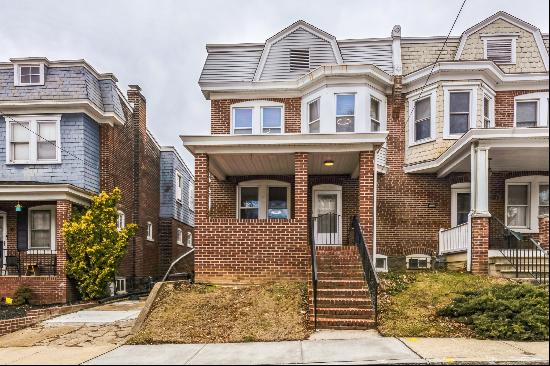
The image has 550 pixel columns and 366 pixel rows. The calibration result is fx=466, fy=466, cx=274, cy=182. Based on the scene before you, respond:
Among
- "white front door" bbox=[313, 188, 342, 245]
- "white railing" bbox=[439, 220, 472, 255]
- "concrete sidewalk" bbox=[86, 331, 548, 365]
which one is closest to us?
"concrete sidewalk" bbox=[86, 331, 548, 365]

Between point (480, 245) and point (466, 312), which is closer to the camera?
point (466, 312)

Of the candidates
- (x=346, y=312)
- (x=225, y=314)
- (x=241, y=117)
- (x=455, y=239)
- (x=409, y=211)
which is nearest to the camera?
(x=346, y=312)

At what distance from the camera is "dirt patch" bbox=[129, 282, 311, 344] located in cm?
782

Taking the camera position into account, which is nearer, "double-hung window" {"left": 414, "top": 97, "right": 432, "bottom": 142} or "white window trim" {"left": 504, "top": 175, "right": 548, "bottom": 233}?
"white window trim" {"left": 504, "top": 175, "right": 548, "bottom": 233}

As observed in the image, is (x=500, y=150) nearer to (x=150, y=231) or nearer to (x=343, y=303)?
(x=343, y=303)

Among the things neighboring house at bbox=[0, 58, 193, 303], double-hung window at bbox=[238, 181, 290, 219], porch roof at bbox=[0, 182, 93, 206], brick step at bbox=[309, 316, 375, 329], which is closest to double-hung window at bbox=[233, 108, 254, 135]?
double-hung window at bbox=[238, 181, 290, 219]

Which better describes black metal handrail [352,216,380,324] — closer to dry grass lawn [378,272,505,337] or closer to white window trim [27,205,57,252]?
dry grass lawn [378,272,505,337]

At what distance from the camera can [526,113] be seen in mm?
15430

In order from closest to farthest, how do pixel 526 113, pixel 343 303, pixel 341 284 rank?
pixel 343 303
pixel 341 284
pixel 526 113

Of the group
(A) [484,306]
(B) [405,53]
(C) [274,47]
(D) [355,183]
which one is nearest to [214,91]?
(C) [274,47]

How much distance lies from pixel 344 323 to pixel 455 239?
6148 millimetres

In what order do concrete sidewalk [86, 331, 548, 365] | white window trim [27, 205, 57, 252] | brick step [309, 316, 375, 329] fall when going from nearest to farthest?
1. concrete sidewalk [86, 331, 548, 365]
2. brick step [309, 316, 375, 329]
3. white window trim [27, 205, 57, 252]

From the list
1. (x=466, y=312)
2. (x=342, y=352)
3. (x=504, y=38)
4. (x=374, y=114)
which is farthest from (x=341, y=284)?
(x=504, y=38)

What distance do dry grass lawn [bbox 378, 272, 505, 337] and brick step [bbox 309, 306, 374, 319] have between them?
0.27 m
